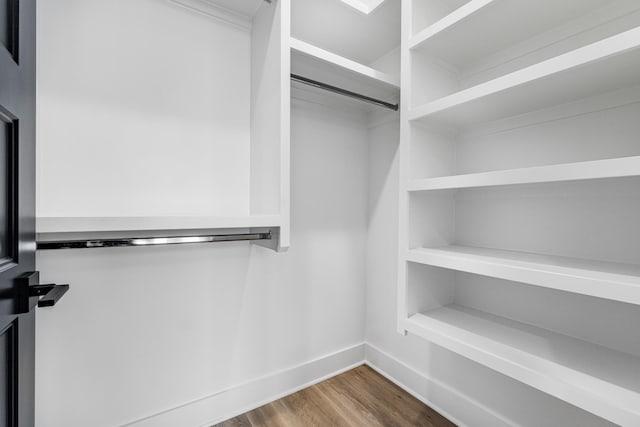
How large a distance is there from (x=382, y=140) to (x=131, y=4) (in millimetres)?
1416

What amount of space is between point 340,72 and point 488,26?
64 centimetres

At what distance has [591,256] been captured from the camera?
103cm

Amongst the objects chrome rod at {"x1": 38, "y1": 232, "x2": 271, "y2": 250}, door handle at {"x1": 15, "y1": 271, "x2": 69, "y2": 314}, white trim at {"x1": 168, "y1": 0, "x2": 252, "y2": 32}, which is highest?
white trim at {"x1": 168, "y1": 0, "x2": 252, "y2": 32}

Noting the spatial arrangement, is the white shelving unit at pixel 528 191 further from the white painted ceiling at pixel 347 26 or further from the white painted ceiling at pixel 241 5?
the white painted ceiling at pixel 241 5

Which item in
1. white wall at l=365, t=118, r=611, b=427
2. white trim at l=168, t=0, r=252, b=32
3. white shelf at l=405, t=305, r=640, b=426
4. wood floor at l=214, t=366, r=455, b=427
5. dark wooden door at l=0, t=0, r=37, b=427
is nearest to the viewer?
dark wooden door at l=0, t=0, r=37, b=427

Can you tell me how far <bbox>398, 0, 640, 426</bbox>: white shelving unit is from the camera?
32.2 inches

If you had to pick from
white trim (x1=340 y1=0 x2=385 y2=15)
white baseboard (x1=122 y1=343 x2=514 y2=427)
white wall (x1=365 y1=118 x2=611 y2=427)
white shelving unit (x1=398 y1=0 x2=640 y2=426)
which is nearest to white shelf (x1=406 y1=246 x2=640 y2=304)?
white shelving unit (x1=398 y1=0 x2=640 y2=426)

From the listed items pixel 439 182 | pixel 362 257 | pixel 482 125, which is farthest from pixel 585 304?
pixel 362 257

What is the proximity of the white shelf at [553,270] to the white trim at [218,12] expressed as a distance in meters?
1.37

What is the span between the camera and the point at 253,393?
151 centimetres

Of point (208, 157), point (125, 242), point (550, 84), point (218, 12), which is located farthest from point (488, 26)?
point (125, 242)

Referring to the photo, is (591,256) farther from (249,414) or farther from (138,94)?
(138,94)

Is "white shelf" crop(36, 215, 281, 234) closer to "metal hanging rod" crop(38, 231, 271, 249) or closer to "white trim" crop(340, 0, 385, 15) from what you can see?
"metal hanging rod" crop(38, 231, 271, 249)

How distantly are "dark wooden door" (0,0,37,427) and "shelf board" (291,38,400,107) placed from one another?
2.82ft
